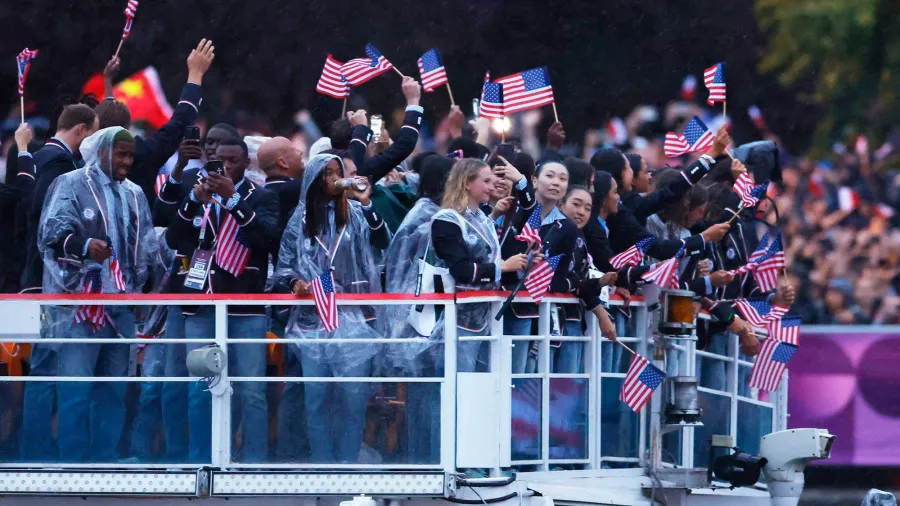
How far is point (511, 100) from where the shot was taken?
14391mm

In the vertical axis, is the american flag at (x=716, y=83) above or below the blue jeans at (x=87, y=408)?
above

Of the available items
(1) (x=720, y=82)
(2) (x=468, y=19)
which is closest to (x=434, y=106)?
(2) (x=468, y=19)

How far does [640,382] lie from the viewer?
495 inches

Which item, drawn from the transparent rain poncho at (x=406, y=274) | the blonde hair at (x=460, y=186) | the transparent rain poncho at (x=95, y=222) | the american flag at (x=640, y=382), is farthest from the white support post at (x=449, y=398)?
the transparent rain poncho at (x=95, y=222)

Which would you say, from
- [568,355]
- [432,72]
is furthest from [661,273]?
[432,72]

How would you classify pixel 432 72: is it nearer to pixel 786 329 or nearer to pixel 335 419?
pixel 786 329

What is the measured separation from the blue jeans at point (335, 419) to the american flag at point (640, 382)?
2029 mm

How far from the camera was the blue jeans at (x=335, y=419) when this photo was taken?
11406mm

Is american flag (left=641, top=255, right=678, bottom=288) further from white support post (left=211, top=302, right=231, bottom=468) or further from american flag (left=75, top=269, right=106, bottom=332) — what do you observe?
american flag (left=75, top=269, right=106, bottom=332)

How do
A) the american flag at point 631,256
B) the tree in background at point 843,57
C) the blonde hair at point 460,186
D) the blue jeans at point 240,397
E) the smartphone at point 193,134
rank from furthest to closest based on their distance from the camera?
1. the tree in background at point 843,57
2. the american flag at point 631,256
3. the smartphone at point 193,134
4. the blonde hair at point 460,186
5. the blue jeans at point 240,397

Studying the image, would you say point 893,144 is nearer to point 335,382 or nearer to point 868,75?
point 868,75

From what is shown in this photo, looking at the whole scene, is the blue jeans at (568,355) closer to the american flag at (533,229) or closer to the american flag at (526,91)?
the american flag at (533,229)

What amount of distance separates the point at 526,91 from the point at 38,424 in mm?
4674

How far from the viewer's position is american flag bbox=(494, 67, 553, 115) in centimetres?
1434
